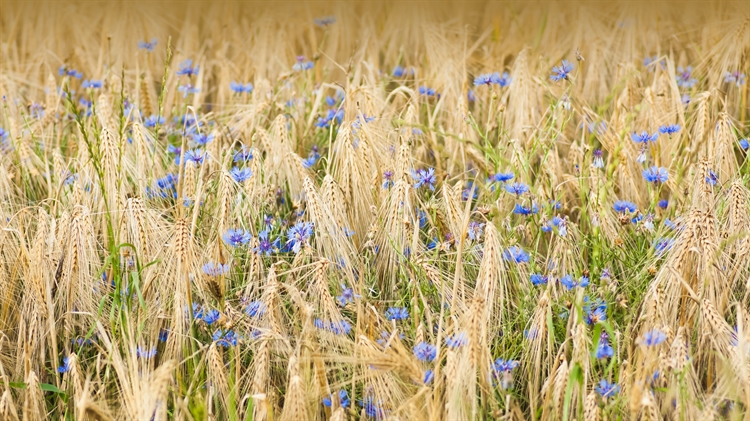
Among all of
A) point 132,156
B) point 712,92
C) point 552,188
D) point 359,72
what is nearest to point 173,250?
point 132,156

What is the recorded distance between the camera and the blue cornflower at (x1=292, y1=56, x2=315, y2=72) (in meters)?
3.76

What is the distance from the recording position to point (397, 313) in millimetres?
2291

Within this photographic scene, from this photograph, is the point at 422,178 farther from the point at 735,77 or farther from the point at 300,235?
the point at 735,77

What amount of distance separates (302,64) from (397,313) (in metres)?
1.77

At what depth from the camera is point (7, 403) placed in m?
1.98

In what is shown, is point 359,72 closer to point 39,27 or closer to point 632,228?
point 632,228

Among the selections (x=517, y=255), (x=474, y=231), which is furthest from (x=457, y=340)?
(x=474, y=231)

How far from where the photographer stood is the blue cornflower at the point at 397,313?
2283 mm

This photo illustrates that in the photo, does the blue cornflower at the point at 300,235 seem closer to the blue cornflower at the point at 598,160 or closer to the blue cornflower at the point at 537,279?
the blue cornflower at the point at 537,279

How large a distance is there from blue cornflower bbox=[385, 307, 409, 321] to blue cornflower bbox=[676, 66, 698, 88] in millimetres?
1888

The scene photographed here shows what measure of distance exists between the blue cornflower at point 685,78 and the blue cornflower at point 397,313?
189cm

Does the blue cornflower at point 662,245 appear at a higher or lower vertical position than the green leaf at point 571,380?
higher

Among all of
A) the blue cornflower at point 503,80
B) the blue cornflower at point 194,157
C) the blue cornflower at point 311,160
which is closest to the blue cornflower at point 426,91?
the blue cornflower at point 503,80

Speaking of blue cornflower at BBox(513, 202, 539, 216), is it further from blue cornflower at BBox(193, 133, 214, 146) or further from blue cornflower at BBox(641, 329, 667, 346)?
blue cornflower at BBox(193, 133, 214, 146)
